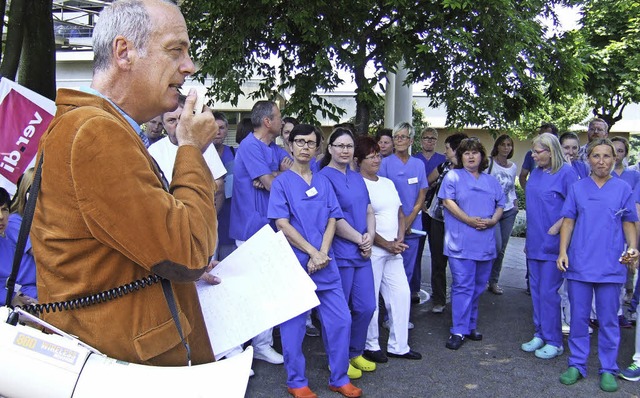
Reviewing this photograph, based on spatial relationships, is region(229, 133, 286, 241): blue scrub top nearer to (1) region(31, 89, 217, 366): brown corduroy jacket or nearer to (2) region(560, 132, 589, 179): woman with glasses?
(2) region(560, 132, 589, 179): woman with glasses

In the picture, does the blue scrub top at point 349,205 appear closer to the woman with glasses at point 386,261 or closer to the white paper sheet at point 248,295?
the woman with glasses at point 386,261

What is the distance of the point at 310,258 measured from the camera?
479 centimetres

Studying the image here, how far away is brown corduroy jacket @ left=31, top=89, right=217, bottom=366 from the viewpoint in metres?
1.36

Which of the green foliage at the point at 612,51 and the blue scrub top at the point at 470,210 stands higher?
the green foliage at the point at 612,51

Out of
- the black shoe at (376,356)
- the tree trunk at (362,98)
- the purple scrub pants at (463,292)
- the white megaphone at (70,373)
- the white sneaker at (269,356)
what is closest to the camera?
the white megaphone at (70,373)

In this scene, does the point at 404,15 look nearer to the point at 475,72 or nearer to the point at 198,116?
the point at 475,72

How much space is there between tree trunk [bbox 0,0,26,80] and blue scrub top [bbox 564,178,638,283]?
19.2 feet

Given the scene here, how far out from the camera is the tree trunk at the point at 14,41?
6.66 metres

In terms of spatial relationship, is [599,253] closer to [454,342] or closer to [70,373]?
[454,342]

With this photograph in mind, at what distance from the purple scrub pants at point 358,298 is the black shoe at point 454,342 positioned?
3.40 ft

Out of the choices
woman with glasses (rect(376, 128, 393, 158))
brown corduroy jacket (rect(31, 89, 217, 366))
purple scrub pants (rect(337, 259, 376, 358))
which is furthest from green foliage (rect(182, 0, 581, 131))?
brown corduroy jacket (rect(31, 89, 217, 366))

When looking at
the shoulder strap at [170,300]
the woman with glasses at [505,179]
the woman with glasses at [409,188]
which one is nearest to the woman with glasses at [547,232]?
the woman with glasses at [409,188]

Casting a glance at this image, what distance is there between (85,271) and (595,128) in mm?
7504

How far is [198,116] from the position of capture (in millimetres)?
1577
